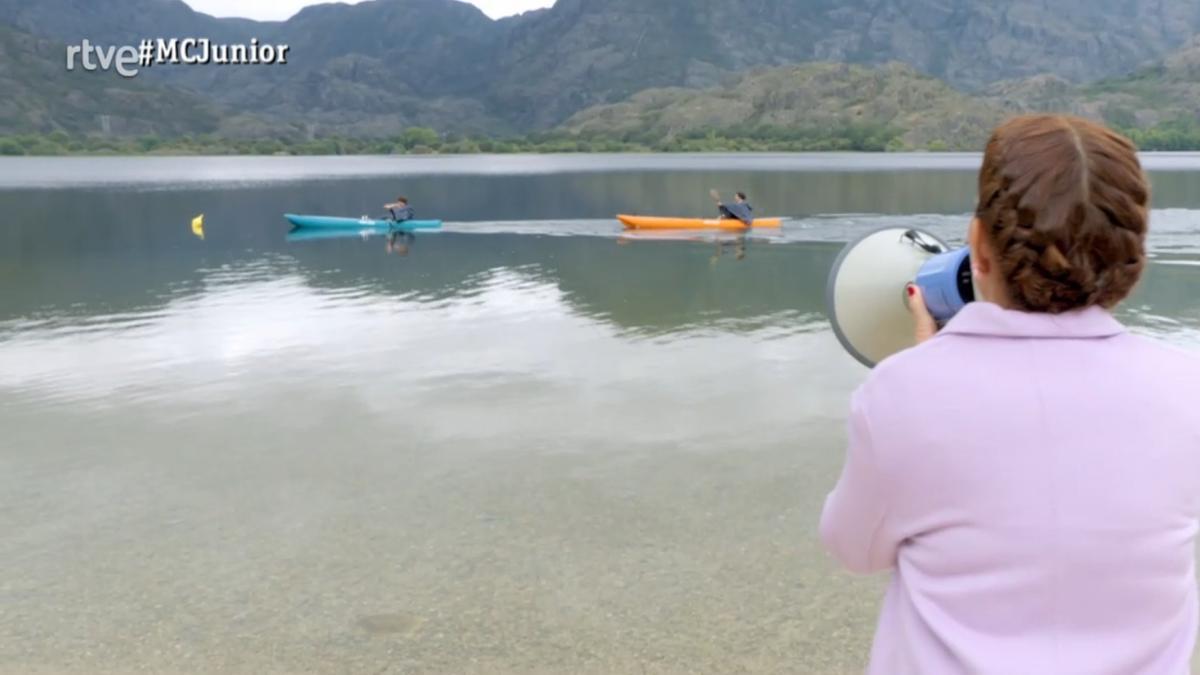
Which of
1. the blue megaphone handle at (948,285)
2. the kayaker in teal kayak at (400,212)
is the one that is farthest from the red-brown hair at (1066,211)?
the kayaker in teal kayak at (400,212)

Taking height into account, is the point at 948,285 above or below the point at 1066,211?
below

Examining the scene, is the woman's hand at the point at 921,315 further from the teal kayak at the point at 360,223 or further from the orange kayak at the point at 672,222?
the teal kayak at the point at 360,223

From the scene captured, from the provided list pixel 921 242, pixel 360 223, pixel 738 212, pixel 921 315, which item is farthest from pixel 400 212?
pixel 921 315

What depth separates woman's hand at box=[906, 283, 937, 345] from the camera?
3.10 meters

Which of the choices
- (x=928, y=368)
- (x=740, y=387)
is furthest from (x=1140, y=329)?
(x=928, y=368)

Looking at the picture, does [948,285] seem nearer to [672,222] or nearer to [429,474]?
[429,474]

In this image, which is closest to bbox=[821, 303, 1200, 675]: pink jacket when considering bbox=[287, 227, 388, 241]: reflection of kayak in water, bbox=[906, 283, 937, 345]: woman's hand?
bbox=[906, 283, 937, 345]: woman's hand

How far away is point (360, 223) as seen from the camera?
159 feet

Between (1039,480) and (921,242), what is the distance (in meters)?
1.66

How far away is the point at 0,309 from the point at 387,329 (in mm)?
9776

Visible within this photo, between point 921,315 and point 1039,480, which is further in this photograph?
point 921,315

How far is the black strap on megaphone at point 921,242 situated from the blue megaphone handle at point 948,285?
35cm

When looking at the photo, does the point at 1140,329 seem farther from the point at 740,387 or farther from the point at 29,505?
the point at 29,505

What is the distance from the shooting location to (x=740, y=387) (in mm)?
16844
